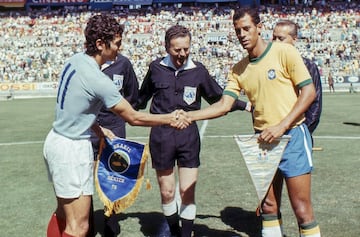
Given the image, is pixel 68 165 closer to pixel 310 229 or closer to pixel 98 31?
pixel 98 31

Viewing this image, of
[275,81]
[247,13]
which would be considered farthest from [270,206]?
[247,13]

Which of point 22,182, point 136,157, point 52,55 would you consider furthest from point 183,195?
point 52,55

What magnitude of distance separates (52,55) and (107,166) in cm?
4840

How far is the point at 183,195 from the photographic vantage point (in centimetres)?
630

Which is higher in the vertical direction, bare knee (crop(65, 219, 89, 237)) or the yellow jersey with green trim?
the yellow jersey with green trim

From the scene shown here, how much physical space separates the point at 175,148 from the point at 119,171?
849 millimetres

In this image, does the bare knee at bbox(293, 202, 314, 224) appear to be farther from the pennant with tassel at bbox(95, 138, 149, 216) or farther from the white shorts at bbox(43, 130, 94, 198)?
the white shorts at bbox(43, 130, 94, 198)

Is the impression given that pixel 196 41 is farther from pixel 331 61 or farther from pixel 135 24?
pixel 331 61

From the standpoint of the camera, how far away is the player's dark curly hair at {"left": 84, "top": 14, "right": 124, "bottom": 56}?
4734 millimetres

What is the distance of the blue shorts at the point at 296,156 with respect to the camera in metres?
4.97

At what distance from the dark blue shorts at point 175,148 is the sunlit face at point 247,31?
5.11 feet

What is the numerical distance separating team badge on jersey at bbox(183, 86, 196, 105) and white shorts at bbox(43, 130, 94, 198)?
1825 millimetres

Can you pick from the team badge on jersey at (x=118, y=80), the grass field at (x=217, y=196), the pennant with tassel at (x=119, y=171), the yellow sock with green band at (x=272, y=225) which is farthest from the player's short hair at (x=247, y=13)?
the grass field at (x=217, y=196)

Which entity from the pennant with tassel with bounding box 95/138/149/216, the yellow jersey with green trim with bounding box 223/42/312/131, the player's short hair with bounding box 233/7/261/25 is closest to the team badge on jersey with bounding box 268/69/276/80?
the yellow jersey with green trim with bounding box 223/42/312/131
